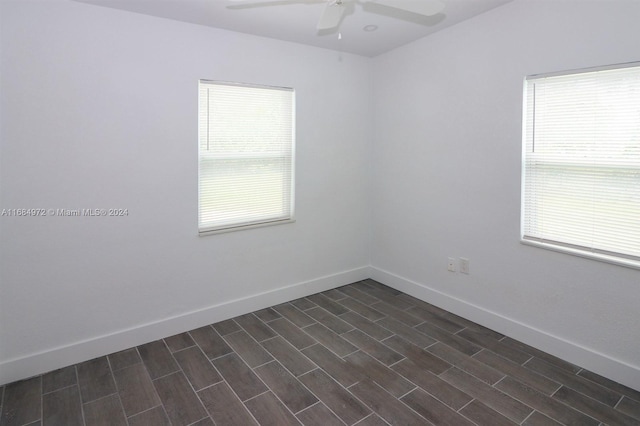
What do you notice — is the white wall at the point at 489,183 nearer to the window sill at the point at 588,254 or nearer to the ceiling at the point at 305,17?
the window sill at the point at 588,254

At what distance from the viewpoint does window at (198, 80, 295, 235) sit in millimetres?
3066

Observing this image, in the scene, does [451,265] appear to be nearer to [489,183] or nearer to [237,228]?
[489,183]

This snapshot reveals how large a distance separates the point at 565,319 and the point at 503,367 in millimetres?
562

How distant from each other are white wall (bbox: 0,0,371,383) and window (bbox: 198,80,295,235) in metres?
0.10

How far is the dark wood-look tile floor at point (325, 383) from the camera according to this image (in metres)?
2.05

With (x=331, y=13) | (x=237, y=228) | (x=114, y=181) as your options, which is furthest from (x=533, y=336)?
(x=114, y=181)

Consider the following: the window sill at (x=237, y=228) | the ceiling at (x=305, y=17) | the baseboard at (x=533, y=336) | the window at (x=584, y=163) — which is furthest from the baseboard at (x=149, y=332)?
the ceiling at (x=305, y=17)

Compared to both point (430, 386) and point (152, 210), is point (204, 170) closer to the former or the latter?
point (152, 210)

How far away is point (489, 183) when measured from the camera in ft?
9.71

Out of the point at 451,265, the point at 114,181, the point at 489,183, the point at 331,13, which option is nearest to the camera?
the point at 331,13

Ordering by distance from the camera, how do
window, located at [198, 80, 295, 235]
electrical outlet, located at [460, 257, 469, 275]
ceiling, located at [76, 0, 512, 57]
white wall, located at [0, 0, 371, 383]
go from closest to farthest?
white wall, located at [0, 0, 371, 383], ceiling, located at [76, 0, 512, 57], window, located at [198, 80, 295, 235], electrical outlet, located at [460, 257, 469, 275]

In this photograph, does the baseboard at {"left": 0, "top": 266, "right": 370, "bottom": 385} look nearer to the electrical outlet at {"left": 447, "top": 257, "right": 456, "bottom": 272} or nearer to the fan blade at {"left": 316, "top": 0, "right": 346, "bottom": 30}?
the electrical outlet at {"left": 447, "top": 257, "right": 456, "bottom": 272}

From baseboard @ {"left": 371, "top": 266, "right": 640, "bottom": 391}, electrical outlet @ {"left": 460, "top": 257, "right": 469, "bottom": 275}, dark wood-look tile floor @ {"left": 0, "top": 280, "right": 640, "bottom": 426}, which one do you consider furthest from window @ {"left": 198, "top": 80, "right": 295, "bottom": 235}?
electrical outlet @ {"left": 460, "top": 257, "right": 469, "bottom": 275}

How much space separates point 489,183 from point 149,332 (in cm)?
295
